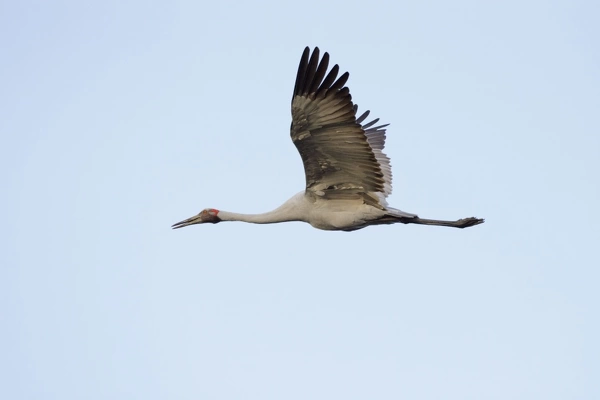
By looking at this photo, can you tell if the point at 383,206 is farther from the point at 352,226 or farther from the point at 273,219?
the point at 273,219

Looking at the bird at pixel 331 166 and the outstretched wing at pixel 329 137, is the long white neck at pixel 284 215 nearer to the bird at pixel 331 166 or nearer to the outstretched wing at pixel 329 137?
the bird at pixel 331 166

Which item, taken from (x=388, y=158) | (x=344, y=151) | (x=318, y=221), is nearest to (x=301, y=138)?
(x=344, y=151)

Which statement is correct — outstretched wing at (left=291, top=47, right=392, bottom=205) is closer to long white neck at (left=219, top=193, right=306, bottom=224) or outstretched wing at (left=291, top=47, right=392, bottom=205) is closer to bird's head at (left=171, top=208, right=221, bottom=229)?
long white neck at (left=219, top=193, right=306, bottom=224)

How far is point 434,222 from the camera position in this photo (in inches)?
579

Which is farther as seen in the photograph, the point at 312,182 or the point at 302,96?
the point at 312,182

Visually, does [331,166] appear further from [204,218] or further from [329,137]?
[204,218]

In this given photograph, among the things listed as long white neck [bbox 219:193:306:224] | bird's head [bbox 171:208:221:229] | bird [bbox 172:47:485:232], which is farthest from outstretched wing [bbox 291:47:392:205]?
bird's head [bbox 171:208:221:229]

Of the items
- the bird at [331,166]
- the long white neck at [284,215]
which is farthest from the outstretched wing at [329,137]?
the long white neck at [284,215]

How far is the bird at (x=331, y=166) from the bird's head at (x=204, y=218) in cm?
7

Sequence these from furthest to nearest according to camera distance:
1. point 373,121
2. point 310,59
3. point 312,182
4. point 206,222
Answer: point 373,121, point 206,222, point 312,182, point 310,59

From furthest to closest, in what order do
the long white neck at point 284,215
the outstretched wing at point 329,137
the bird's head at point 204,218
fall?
the bird's head at point 204,218
the long white neck at point 284,215
the outstretched wing at point 329,137

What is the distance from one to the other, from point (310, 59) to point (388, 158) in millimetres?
5157

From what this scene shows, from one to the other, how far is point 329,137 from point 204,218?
4.01m

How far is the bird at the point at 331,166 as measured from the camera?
42.3 ft
